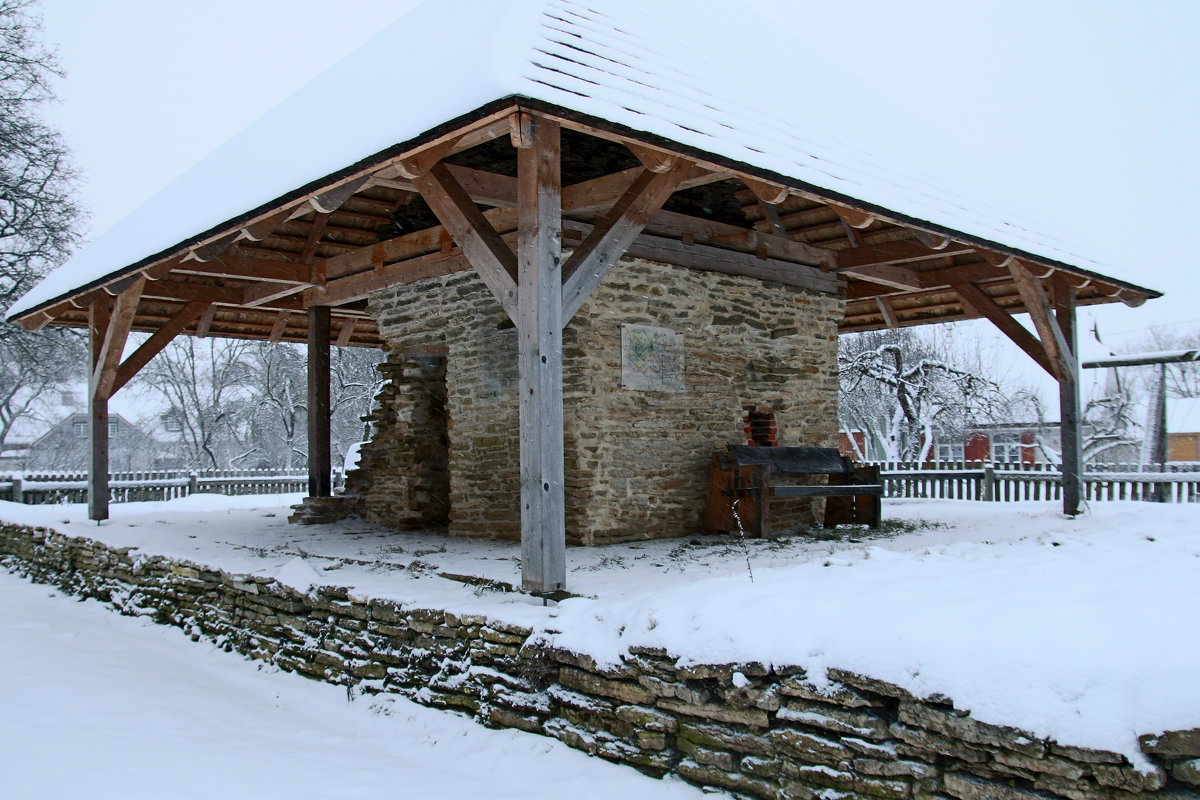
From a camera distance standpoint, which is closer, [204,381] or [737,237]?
[737,237]

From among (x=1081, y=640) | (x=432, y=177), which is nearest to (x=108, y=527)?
(x=432, y=177)

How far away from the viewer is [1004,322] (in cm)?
1013

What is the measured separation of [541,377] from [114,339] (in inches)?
276

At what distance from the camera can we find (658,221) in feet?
28.1

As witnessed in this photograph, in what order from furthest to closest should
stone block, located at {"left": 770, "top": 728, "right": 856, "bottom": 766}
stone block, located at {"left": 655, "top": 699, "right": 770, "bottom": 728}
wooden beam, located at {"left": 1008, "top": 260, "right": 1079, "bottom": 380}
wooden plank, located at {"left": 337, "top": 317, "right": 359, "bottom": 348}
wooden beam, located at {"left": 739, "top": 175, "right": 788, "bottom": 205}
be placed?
1. wooden plank, located at {"left": 337, "top": 317, "right": 359, "bottom": 348}
2. wooden beam, located at {"left": 1008, "top": 260, "right": 1079, "bottom": 380}
3. wooden beam, located at {"left": 739, "top": 175, "right": 788, "bottom": 205}
4. stone block, located at {"left": 655, "top": 699, "right": 770, "bottom": 728}
5. stone block, located at {"left": 770, "top": 728, "right": 856, "bottom": 766}

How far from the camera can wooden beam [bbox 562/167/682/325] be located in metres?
5.34

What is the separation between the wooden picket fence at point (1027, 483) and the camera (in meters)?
12.5

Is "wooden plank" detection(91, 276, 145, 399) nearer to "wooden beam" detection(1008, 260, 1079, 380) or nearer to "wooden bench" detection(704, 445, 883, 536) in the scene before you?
"wooden bench" detection(704, 445, 883, 536)

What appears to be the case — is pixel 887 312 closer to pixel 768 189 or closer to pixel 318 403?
pixel 768 189

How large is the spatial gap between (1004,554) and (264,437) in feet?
128

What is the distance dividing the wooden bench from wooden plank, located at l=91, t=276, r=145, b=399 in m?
6.08

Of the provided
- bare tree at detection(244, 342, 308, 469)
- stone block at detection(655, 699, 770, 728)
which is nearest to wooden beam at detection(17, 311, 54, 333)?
stone block at detection(655, 699, 770, 728)

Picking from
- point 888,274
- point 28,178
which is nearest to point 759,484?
point 888,274

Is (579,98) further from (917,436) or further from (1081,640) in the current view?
(917,436)
